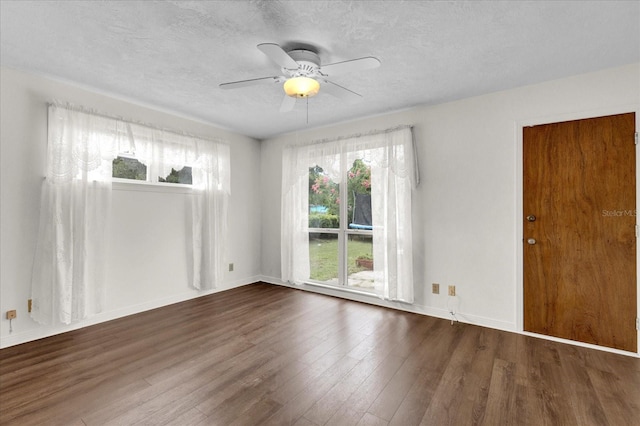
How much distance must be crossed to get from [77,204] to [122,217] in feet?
1.67

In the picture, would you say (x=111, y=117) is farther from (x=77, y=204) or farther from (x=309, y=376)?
(x=309, y=376)

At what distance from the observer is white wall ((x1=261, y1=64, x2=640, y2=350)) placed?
2.77m

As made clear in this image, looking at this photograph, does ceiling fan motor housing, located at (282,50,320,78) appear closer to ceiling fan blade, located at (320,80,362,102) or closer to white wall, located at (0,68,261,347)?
ceiling fan blade, located at (320,80,362,102)

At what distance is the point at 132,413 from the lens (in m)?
1.80

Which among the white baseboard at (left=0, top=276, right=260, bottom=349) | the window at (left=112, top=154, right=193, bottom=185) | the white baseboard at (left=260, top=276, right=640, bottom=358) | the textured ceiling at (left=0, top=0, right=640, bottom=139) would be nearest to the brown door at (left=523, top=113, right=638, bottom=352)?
the white baseboard at (left=260, top=276, right=640, bottom=358)

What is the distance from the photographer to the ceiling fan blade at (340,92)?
9.59 feet

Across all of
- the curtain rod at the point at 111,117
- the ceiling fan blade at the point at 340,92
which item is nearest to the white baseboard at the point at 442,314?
the ceiling fan blade at the point at 340,92

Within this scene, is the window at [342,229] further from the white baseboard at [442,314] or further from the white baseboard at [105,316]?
the white baseboard at [105,316]

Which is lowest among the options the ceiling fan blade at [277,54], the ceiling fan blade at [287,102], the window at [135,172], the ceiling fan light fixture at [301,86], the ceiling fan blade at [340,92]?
the window at [135,172]

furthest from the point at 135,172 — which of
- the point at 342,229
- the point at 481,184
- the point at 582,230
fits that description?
the point at 582,230

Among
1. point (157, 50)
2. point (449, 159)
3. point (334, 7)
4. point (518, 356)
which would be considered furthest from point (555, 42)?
point (157, 50)

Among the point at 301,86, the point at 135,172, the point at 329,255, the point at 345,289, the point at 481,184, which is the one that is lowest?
the point at 345,289

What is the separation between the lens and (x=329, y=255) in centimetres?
455

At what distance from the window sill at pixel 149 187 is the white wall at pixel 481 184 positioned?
9.29ft
